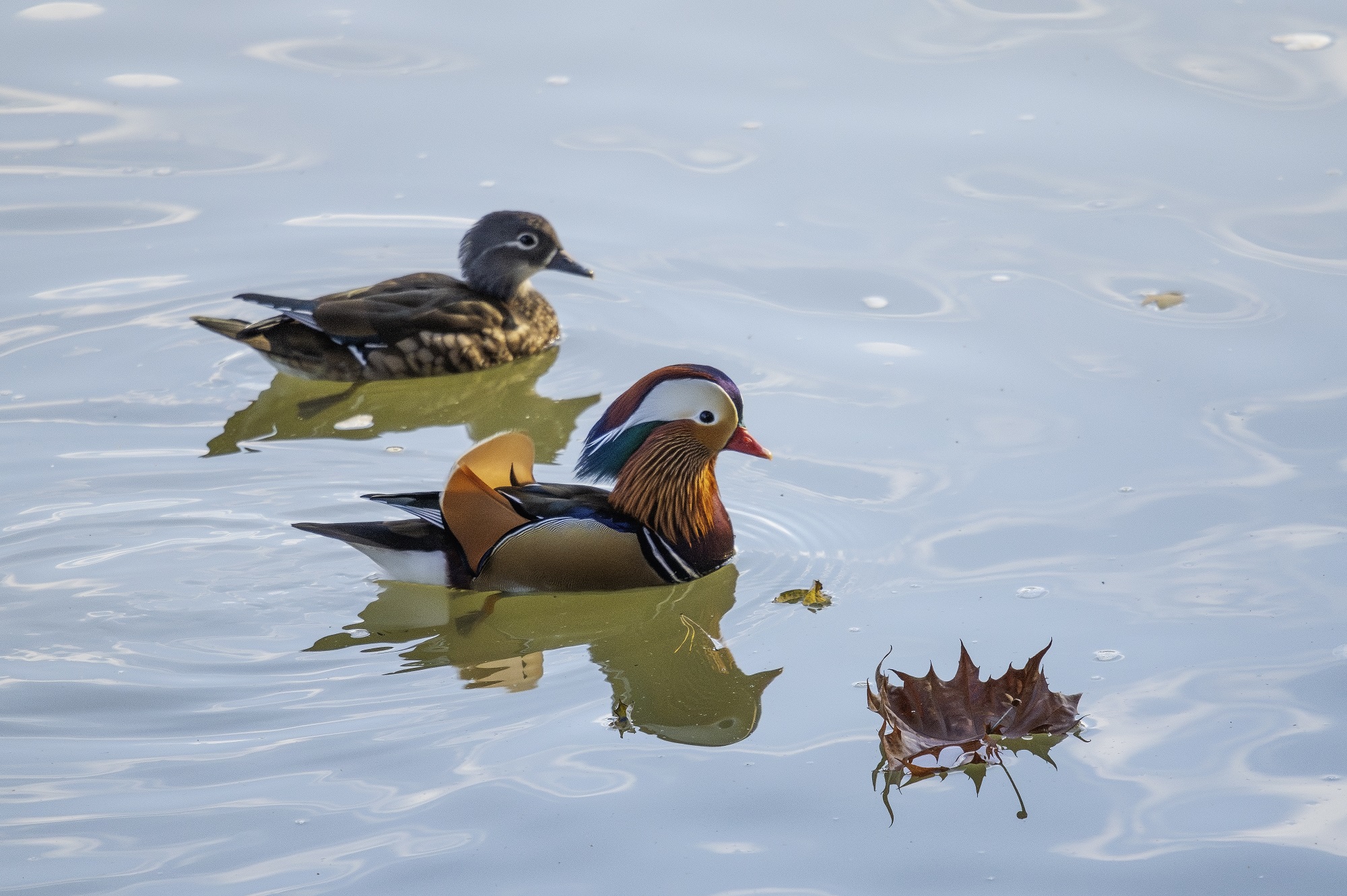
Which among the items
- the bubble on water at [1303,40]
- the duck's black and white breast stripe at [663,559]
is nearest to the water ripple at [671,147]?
the bubble on water at [1303,40]

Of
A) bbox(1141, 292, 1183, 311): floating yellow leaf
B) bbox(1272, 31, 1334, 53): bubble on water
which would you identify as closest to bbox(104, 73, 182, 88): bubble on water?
bbox(1141, 292, 1183, 311): floating yellow leaf

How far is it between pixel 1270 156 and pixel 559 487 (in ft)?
18.7

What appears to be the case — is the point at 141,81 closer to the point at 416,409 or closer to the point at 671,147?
the point at 671,147

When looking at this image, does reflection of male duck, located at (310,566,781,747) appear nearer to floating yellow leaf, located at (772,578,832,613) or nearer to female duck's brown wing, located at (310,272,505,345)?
floating yellow leaf, located at (772,578,832,613)

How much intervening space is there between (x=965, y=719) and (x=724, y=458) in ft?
7.74

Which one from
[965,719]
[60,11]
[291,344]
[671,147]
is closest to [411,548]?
[965,719]

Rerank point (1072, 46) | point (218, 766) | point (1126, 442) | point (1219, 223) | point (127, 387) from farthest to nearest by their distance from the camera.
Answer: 1. point (1072, 46)
2. point (1219, 223)
3. point (127, 387)
4. point (1126, 442)
5. point (218, 766)

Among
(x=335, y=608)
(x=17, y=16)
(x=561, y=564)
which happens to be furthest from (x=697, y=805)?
(x=17, y=16)

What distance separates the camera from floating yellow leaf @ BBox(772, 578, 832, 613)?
574 cm

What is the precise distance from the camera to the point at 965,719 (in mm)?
4867

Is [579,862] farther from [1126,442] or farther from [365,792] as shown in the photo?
[1126,442]

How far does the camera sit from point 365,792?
15.3 feet

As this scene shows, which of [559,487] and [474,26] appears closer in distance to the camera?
[559,487]

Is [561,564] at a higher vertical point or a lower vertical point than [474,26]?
lower
